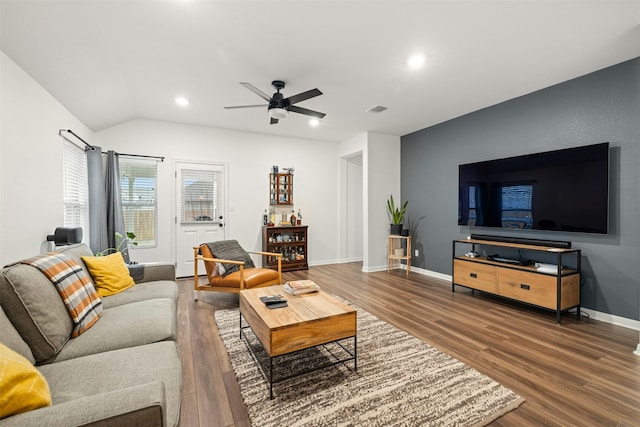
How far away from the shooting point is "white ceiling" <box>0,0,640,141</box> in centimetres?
213

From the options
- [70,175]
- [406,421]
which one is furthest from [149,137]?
[406,421]

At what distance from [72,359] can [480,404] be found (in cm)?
229

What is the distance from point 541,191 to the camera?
352 cm

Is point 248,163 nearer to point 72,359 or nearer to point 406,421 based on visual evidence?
point 72,359

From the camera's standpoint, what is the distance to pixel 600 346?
8.18 ft

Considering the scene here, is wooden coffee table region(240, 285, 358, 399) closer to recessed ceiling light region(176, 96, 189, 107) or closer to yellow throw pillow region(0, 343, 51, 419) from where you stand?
yellow throw pillow region(0, 343, 51, 419)

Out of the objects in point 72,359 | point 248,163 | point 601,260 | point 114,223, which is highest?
point 248,163

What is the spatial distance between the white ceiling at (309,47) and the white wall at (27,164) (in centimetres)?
21

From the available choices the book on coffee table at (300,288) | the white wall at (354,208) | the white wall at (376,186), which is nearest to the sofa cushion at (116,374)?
the book on coffee table at (300,288)

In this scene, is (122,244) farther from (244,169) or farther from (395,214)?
(395,214)

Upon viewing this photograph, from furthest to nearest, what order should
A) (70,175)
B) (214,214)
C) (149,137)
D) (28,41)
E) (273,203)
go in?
(273,203)
(214,214)
(149,137)
(70,175)
(28,41)

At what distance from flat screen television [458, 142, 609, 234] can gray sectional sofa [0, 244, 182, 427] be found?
409 centimetres

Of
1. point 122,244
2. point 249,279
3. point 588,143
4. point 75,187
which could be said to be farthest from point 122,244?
point 588,143

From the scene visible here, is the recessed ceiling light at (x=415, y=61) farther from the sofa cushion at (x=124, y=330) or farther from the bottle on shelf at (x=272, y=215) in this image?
the bottle on shelf at (x=272, y=215)
